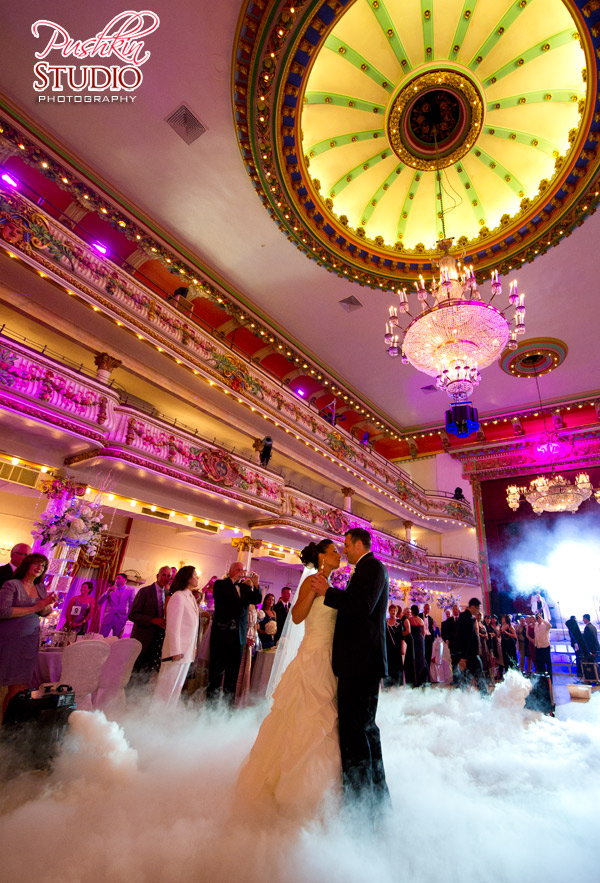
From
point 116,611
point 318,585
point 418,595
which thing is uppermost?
point 418,595

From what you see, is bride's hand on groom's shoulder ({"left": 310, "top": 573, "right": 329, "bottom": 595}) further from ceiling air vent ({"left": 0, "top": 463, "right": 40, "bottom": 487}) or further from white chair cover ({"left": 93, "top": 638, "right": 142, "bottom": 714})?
ceiling air vent ({"left": 0, "top": 463, "right": 40, "bottom": 487})

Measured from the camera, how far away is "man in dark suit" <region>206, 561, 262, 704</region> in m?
4.54

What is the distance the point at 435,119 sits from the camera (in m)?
7.70

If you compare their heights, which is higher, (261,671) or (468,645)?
(468,645)

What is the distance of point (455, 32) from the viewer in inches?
263

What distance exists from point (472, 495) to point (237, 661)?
49.5 ft

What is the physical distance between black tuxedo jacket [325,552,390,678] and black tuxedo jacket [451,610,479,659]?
17.2ft

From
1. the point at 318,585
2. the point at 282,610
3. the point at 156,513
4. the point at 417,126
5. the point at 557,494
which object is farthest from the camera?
the point at 557,494

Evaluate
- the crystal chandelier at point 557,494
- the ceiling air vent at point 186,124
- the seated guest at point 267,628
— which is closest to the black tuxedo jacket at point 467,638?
the seated guest at point 267,628

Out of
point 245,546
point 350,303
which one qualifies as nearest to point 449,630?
point 245,546

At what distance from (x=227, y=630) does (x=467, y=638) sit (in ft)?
14.8

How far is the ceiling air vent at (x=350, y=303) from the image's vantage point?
33.0ft

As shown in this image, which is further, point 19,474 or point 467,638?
point 19,474

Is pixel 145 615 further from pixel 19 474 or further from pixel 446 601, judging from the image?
pixel 446 601
